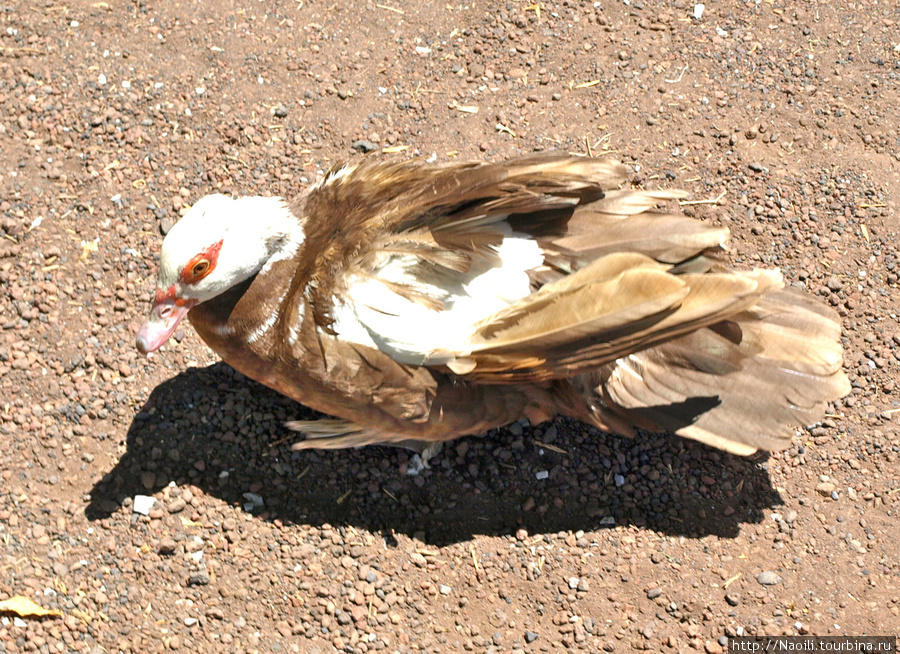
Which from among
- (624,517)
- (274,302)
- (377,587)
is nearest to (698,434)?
(624,517)

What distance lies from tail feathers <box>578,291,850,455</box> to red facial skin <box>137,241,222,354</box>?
1.38 meters

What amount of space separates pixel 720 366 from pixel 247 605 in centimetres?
198

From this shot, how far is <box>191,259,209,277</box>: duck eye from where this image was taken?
103 inches

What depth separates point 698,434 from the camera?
116 inches

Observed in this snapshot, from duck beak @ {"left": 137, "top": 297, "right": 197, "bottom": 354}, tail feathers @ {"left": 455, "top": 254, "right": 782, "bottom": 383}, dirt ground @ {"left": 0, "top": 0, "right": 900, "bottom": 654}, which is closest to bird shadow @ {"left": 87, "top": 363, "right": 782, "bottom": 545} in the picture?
dirt ground @ {"left": 0, "top": 0, "right": 900, "bottom": 654}

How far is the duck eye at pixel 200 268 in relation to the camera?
2.62 metres

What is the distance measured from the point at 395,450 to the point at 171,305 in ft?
3.70

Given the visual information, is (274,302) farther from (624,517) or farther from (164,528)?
(624,517)

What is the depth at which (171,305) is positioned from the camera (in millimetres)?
2758

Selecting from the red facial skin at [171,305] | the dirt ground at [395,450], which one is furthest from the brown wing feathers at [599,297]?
the dirt ground at [395,450]

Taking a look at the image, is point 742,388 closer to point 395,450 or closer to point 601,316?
point 601,316

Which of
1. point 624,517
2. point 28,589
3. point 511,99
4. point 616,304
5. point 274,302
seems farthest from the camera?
point 511,99

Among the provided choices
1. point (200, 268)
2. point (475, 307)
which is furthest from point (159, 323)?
point (475, 307)

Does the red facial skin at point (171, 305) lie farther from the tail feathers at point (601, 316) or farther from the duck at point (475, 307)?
the tail feathers at point (601, 316)
